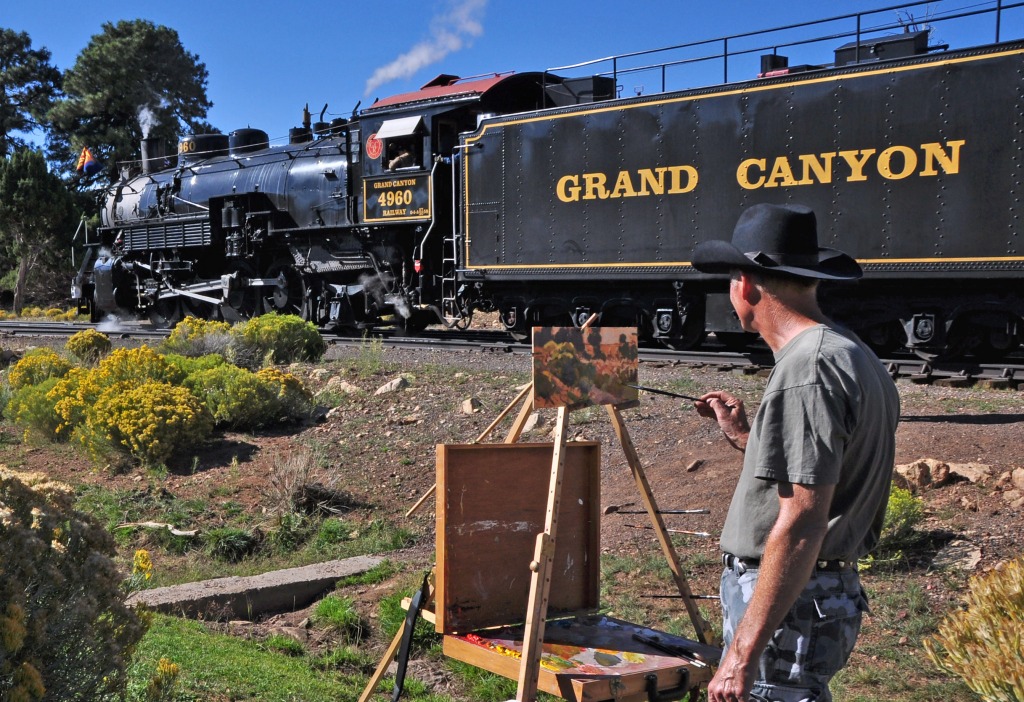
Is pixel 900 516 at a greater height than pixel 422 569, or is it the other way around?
pixel 900 516

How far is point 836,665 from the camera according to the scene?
2.71 m

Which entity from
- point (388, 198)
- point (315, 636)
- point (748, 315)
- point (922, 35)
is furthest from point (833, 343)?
point (388, 198)

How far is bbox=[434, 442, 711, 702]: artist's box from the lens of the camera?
350cm

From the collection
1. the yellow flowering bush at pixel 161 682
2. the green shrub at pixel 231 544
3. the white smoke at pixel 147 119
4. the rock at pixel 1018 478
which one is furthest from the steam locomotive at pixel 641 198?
the white smoke at pixel 147 119

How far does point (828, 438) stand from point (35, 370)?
11821 millimetres

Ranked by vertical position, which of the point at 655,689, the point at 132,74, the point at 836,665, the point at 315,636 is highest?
the point at 132,74

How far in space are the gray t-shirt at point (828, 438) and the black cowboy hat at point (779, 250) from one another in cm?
21

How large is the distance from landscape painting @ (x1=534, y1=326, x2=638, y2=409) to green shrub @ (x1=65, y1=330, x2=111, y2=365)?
12007 millimetres

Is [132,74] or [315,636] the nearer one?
[315,636]

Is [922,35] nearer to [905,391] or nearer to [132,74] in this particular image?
[905,391]

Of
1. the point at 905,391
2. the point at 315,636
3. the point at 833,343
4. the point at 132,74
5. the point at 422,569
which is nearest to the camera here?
the point at 833,343

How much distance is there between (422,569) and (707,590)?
1759 mm

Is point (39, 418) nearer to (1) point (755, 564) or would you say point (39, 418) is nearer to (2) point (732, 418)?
(2) point (732, 418)

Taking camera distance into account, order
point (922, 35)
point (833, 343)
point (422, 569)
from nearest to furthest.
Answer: point (833, 343)
point (422, 569)
point (922, 35)
